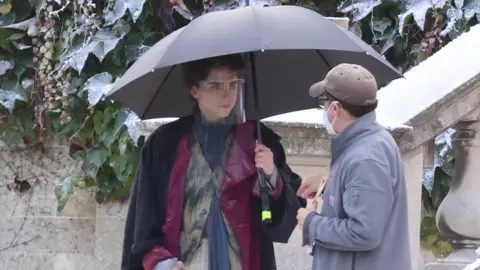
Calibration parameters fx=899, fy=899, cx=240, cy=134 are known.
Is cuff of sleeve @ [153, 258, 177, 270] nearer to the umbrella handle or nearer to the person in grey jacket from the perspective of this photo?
A: the umbrella handle

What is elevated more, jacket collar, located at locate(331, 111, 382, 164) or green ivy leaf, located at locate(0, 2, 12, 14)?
green ivy leaf, located at locate(0, 2, 12, 14)

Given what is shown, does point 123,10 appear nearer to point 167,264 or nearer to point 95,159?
point 95,159

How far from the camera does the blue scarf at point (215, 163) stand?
281cm

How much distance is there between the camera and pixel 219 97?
9.36ft

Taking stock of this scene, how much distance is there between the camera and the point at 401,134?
128 inches

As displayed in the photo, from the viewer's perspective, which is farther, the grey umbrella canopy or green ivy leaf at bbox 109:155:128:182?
green ivy leaf at bbox 109:155:128:182

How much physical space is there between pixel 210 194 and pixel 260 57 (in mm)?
579

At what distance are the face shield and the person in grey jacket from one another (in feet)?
1.23

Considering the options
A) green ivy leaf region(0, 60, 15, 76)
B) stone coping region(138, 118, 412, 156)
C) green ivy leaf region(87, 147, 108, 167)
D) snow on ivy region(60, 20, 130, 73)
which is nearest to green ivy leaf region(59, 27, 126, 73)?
snow on ivy region(60, 20, 130, 73)

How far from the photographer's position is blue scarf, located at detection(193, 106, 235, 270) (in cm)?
281

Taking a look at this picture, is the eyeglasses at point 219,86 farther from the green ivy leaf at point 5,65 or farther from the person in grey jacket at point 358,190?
the green ivy leaf at point 5,65

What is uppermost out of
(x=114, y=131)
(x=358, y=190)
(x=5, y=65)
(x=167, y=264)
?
(x=5, y=65)

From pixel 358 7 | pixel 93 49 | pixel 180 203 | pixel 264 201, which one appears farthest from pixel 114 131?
pixel 264 201

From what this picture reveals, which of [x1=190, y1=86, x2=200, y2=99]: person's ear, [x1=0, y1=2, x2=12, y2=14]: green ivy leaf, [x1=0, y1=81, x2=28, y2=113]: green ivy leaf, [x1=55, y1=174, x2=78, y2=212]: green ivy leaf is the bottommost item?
[x1=55, y1=174, x2=78, y2=212]: green ivy leaf
